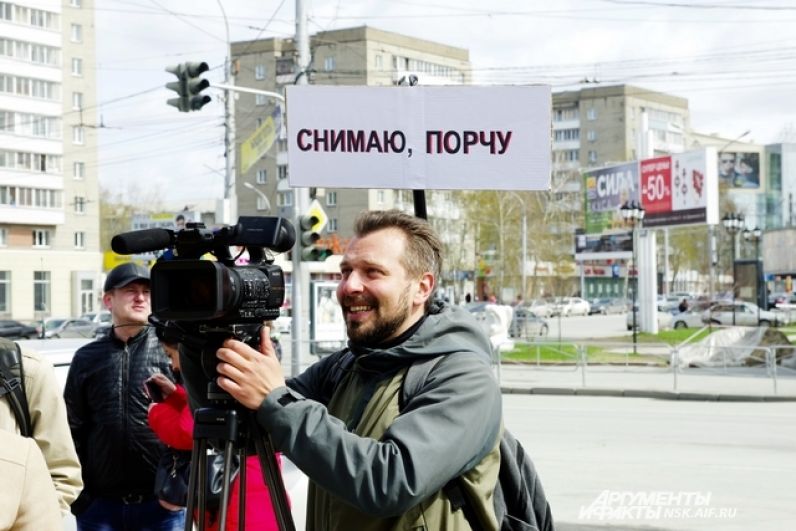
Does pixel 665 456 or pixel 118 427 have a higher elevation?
pixel 118 427

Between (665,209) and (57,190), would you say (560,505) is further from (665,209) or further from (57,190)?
(57,190)

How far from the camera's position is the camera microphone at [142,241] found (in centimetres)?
258

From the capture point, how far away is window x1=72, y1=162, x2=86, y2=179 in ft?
264

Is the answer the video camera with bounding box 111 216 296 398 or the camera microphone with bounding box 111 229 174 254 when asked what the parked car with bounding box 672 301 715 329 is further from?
the camera microphone with bounding box 111 229 174 254

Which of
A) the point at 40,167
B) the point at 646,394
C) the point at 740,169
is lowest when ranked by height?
the point at 646,394

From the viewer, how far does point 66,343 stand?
6363mm

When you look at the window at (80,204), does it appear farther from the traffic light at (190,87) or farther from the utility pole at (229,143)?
the traffic light at (190,87)

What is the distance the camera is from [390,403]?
104 inches

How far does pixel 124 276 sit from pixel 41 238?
74368mm

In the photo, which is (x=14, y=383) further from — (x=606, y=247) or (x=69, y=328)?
(x=606, y=247)

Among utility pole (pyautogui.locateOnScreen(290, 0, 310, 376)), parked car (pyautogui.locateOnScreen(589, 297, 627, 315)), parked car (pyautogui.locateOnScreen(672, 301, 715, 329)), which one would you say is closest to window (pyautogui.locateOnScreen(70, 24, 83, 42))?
parked car (pyautogui.locateOnScreen(589, 297, 627, 315))

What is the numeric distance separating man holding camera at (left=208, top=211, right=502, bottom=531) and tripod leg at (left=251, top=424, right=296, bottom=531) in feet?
0.26

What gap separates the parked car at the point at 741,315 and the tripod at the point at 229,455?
44743 millimetres

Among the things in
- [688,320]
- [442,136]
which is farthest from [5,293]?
[442,136]
